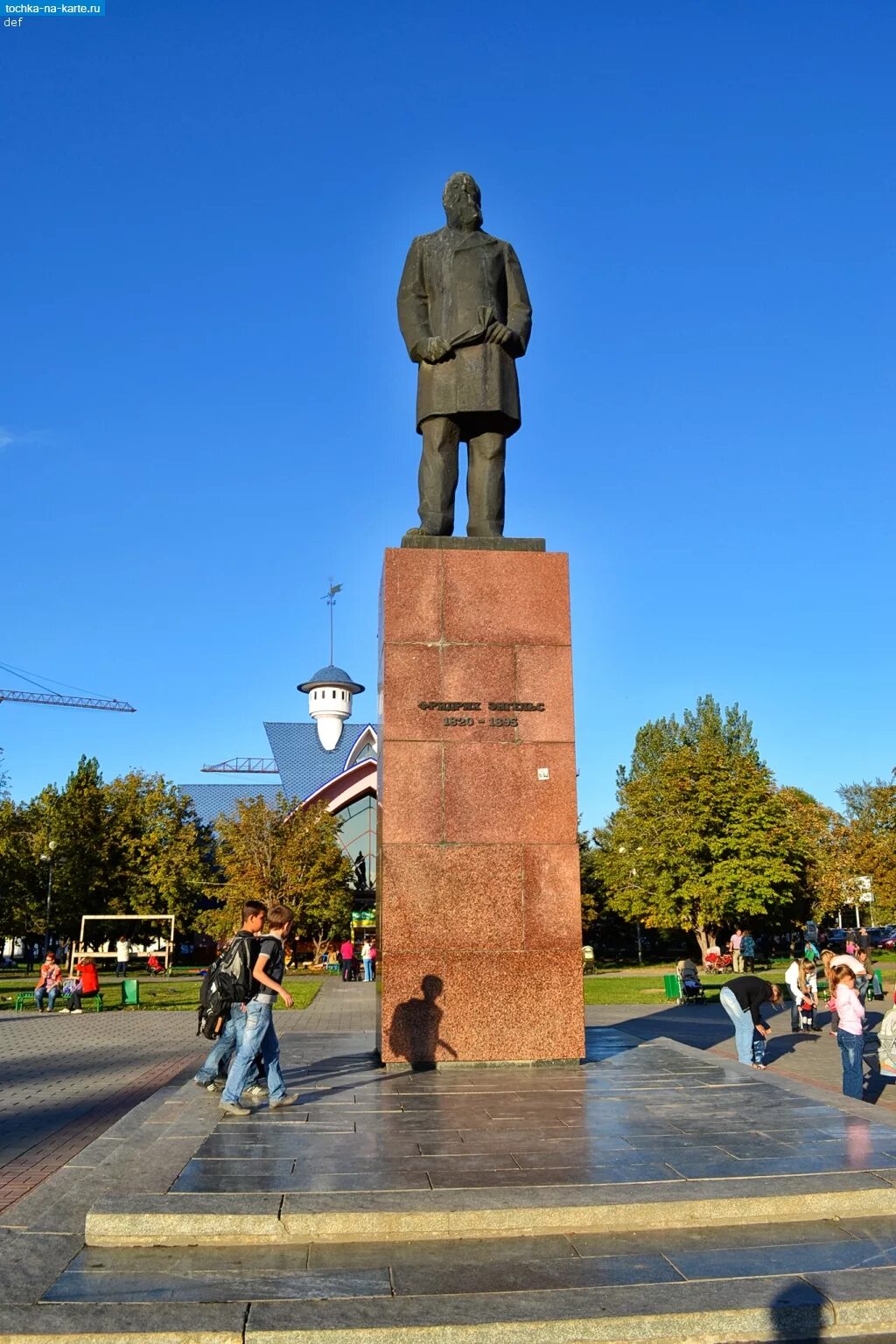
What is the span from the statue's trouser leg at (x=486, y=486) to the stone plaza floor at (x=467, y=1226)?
5.72 meters

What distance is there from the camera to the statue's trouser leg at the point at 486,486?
35.7 ft

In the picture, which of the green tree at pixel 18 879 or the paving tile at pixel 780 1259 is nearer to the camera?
the paving tile at pixel 780 1259

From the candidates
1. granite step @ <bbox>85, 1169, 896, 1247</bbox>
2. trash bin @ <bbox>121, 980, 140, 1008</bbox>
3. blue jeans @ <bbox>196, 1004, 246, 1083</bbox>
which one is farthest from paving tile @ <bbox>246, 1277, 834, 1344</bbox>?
trash bin @ <bbox>121, 980, 140, 1008</bbox>

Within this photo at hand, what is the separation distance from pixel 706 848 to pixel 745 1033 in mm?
32311

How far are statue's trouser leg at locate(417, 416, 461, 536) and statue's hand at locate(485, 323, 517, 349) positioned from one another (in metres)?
0.91

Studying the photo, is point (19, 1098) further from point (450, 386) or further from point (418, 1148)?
point (450, 386)

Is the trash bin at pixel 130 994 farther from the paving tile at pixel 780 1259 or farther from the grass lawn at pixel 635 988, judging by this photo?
the paving tile at pixel 780 1259

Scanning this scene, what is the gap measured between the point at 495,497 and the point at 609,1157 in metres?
6.81

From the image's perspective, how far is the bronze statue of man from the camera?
10.7 metres

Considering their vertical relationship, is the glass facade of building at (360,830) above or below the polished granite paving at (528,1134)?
above

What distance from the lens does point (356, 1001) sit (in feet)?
88.2

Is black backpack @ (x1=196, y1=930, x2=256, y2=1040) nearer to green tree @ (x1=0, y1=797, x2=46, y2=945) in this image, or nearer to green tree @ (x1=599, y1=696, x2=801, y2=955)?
green tree @ (x1=599, y1=696, x2=801, y2=955)

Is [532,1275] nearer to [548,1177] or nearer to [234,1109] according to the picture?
[548,1177]

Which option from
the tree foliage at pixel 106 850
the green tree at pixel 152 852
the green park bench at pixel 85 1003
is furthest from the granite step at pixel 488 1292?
the green tree at pixel 152 852
